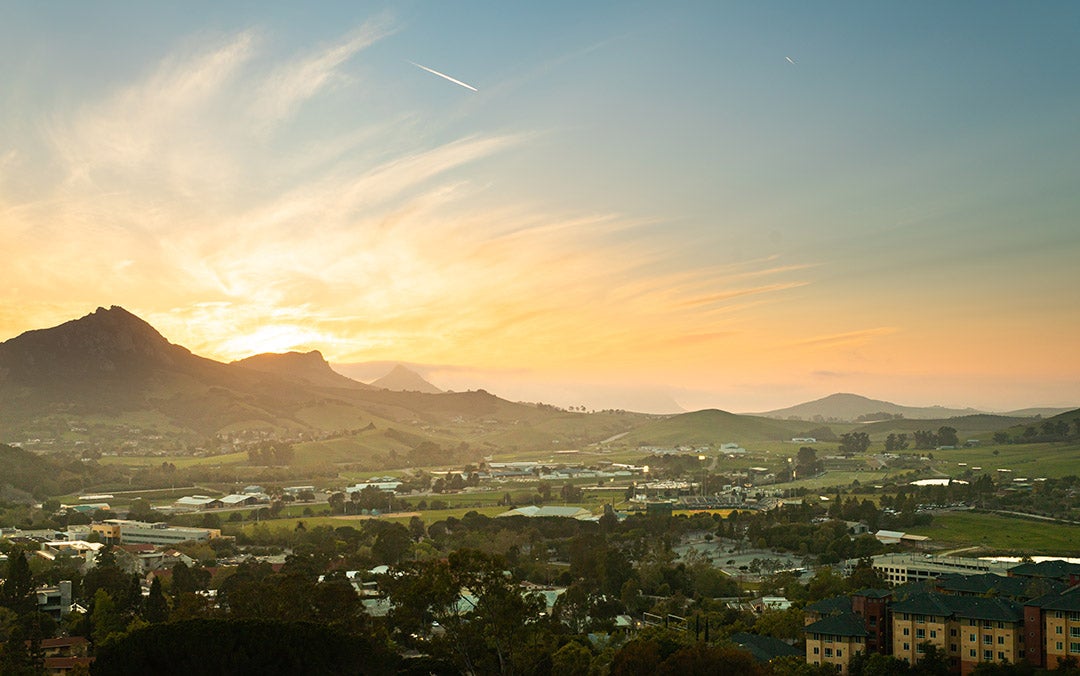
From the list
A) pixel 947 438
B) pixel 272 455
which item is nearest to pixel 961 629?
pixel 272 455

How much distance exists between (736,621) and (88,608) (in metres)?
23.2

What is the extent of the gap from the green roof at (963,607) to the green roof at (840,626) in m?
1.11

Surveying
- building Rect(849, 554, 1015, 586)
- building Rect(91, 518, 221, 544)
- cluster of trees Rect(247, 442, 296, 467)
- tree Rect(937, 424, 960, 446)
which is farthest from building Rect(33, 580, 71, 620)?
tree Rect(937, 424, 960, 446)

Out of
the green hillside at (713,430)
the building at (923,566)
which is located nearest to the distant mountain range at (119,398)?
the green hillside at (713,430)

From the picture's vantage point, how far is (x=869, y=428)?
6796 inches

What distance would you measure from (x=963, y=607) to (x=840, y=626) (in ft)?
11.1

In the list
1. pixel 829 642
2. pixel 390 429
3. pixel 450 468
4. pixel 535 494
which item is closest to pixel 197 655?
pixel 829 642

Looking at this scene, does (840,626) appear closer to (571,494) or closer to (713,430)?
(571,494)

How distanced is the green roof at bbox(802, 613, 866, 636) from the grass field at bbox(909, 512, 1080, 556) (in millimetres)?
26533

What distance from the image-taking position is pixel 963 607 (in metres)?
26.3

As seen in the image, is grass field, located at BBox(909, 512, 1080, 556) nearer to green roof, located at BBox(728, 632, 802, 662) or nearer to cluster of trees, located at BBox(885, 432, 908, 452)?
green roof, located at BBox(728, 632, 802, 662)

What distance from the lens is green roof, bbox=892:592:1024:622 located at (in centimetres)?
2592

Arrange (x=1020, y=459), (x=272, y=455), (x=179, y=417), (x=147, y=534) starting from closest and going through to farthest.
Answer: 1. (x=147, y=534)
2. (x=1020, y=459)
3. (x=272, y=455)
4. (x=179, y=417)

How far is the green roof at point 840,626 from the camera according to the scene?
2712cm
